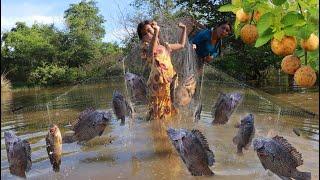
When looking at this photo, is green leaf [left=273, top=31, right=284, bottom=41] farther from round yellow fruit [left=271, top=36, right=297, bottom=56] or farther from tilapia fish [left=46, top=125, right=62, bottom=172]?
tilapia fish [left=46, top=125, right=62, bottom=172]

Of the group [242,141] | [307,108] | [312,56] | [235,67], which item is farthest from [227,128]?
[235,67]

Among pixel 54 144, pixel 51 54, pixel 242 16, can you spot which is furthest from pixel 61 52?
pixel 242 16

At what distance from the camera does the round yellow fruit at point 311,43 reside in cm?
183

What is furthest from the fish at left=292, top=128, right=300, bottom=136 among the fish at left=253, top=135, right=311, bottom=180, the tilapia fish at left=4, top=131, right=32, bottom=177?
the tilapia fish at left=4, top=131, right=32, bottom=177

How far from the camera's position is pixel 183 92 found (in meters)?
9.06

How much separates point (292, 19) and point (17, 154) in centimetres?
513

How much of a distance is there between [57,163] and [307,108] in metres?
9.15

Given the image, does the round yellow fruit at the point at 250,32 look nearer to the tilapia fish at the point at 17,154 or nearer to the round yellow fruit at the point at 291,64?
the round yellow fruit at the point at 291,64

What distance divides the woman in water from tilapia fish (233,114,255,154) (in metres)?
1.85

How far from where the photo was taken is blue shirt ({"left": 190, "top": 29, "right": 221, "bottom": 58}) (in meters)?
8.45

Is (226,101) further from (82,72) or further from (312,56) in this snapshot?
(82,72)

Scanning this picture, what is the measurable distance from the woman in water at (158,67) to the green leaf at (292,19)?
6.00m

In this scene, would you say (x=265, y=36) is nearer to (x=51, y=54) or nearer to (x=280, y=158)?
(x=280, y=158)

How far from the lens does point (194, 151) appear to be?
5.75 metres
